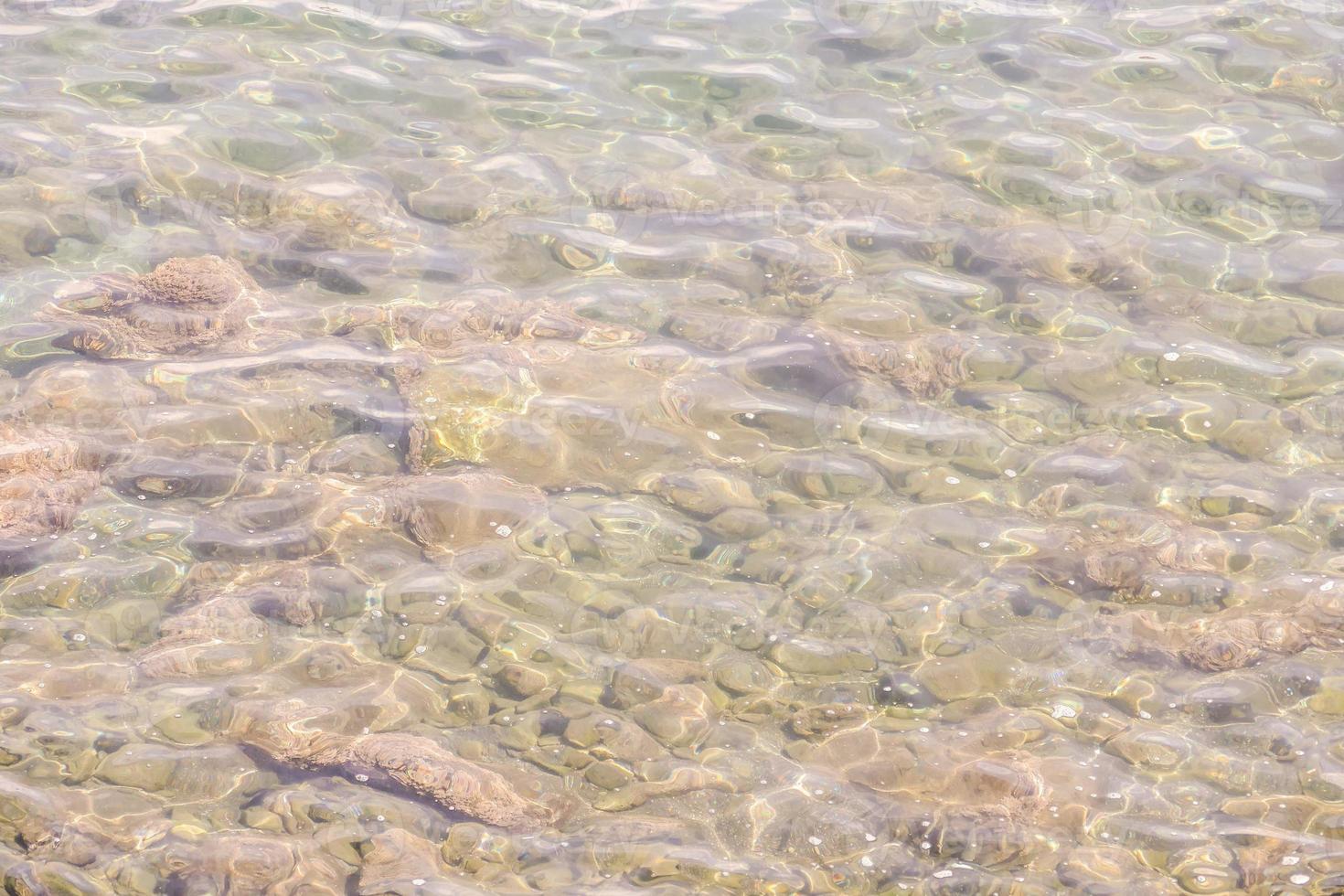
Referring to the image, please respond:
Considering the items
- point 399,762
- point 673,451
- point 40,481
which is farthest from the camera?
point 673,451

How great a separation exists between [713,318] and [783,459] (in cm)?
95

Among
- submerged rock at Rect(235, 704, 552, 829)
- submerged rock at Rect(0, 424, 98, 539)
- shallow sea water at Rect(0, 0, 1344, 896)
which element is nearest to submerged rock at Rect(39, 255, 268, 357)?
shallow sea water at Rect(0, 0, 1344, 896)

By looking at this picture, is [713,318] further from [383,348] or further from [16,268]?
[16,268]

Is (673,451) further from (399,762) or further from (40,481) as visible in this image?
(40,481)

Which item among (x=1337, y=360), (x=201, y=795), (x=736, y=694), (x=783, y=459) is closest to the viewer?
(x=201, y=795)

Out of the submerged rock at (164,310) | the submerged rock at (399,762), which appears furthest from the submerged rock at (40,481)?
the submerged rock at (399,762)

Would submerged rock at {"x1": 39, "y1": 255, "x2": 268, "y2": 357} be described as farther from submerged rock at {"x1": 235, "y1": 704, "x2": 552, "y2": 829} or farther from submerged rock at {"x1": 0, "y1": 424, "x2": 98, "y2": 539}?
submerged rock at {"x1": 235, "y1": 704, "x2": 552, "y2": 829}

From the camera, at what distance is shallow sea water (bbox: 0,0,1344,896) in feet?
12.6

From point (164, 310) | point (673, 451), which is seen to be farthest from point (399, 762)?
point (164, 310)

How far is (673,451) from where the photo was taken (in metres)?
5.09

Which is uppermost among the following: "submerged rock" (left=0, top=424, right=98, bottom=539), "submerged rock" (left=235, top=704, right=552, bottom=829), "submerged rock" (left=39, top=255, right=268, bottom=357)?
"submerged rock" (left=39, top=255, right=268, bottom=357)

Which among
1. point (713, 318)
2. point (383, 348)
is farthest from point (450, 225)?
point (713, 318)

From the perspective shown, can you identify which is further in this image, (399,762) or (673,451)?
(673,451)

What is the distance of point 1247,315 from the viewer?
5.68 m
